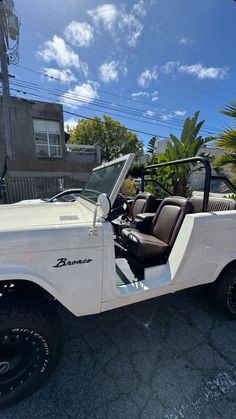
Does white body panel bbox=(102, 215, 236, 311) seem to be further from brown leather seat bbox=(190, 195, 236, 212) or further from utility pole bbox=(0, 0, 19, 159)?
utility pole bbox=(0, 0, 19, 159)

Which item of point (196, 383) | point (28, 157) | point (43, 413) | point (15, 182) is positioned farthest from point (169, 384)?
point (28, 157)

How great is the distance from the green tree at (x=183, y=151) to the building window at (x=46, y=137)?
10680mm

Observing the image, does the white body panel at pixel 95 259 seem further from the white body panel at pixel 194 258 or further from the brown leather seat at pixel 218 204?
the brown leather seat at pixel 218 204

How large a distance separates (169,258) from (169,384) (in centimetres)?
102

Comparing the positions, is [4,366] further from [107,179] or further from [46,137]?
[46,137]

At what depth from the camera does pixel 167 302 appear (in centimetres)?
286

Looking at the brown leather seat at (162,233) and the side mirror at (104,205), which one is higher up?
the side mirror at (104,205)

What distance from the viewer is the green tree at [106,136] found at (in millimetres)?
29375

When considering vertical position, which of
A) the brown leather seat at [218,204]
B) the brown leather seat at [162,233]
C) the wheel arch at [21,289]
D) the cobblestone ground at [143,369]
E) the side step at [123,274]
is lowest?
the cobblestone ground at [143,369]

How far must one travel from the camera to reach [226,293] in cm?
235

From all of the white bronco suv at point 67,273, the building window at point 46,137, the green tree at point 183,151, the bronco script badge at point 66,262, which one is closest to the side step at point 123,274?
the white bronco suv at point 67,273

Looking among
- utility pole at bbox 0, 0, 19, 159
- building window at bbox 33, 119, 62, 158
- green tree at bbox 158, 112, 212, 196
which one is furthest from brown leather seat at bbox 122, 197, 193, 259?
building window at bbox 33, 119, 62, 158

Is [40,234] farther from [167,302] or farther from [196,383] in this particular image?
[167,302]

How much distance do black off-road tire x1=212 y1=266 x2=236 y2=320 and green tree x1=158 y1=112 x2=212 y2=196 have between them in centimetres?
476
